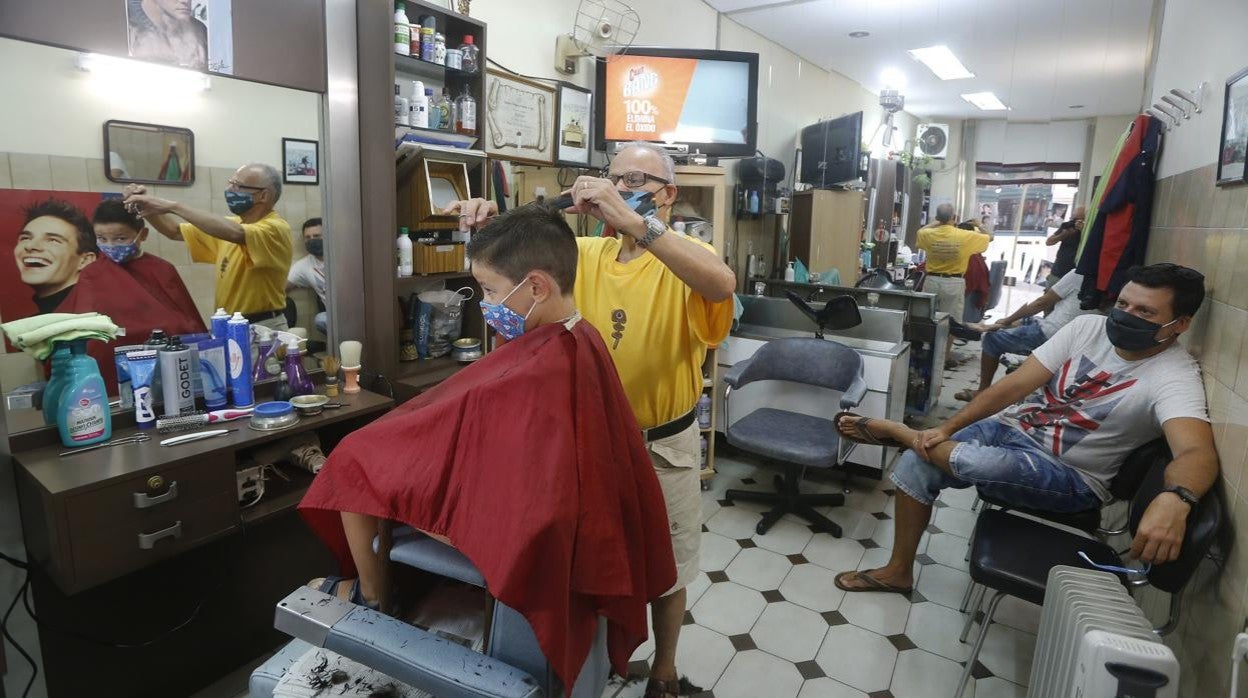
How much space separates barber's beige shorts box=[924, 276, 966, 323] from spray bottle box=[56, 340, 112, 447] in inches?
149

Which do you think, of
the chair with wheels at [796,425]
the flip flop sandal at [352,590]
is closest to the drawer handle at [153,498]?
the flip flop sandal at [352,590]

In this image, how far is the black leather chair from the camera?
4.96ft

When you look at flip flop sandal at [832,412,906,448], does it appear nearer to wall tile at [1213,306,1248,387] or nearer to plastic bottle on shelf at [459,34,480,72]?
wall tile at [1213,306,1248,387]

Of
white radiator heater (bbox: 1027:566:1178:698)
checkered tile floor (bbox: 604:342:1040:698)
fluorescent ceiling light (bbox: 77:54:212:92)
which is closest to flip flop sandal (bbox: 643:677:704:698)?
checkered tile floor (bbox: 604:342:1040:698)

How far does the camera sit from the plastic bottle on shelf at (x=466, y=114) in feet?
8.19

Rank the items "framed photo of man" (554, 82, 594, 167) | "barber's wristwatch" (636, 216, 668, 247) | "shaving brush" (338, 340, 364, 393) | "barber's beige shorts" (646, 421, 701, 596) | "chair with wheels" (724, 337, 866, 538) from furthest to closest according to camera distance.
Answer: "framed photo of man" (554, 82, 594, 167), "chair with wheels" (724, 337, 866, 538), "shaving brush" (338, 340, 364, 393), "barber's beige shorts" (646, 421, 701, 596), "barber's wristwatch" (636, 216, 668, 247)

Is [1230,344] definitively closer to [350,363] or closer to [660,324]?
[660,324]

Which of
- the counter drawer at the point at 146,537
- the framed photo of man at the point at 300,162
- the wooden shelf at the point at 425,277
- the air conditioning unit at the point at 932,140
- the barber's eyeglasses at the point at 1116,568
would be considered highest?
the air conditioning unit at the point at 932,140

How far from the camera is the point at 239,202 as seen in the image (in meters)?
1.98

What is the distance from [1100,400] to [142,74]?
2939 mm

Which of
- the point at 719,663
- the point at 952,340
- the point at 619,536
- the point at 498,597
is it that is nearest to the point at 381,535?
the point at 498,597

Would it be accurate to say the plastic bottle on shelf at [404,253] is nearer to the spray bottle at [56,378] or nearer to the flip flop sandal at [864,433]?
the spray bottle at [56,378]

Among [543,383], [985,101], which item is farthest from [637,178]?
[985,101]

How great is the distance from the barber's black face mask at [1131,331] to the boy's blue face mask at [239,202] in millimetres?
2679
